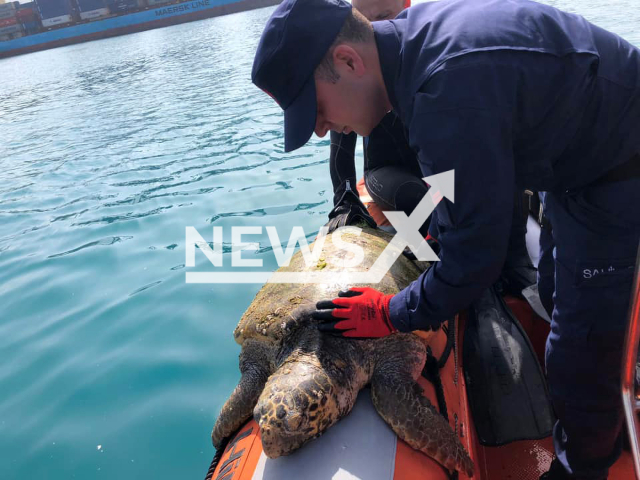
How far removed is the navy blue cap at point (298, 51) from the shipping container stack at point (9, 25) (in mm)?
57403

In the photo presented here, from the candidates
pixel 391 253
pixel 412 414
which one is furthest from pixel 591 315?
pixel 391 253

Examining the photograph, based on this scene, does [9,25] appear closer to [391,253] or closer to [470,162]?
[391,253]

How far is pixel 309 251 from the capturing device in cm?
249

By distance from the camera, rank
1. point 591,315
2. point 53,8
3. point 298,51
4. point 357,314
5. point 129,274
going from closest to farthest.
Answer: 1. point 298,51
2. point 591,315
3. point 357,314
4. point 129,274
5. point 53,8

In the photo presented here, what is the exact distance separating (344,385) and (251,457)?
1.39 feet

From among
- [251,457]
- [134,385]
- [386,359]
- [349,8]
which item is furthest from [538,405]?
[134,385]

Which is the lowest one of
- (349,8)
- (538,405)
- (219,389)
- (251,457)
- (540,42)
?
(219,389)

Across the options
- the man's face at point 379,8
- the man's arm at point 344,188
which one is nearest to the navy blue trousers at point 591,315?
the man's arm at point 344,188

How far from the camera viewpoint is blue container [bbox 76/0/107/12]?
153 feet

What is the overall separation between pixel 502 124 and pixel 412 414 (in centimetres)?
100

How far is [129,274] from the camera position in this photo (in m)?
4.31

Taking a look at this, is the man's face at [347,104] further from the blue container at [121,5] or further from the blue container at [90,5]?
the blue container at [90,5]

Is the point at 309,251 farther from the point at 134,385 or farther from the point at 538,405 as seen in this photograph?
the point at 134,385

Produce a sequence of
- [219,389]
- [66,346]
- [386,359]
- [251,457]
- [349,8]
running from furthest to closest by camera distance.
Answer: [66,346] → [219,389] → [386,359] → [251,457] → [349,8]
